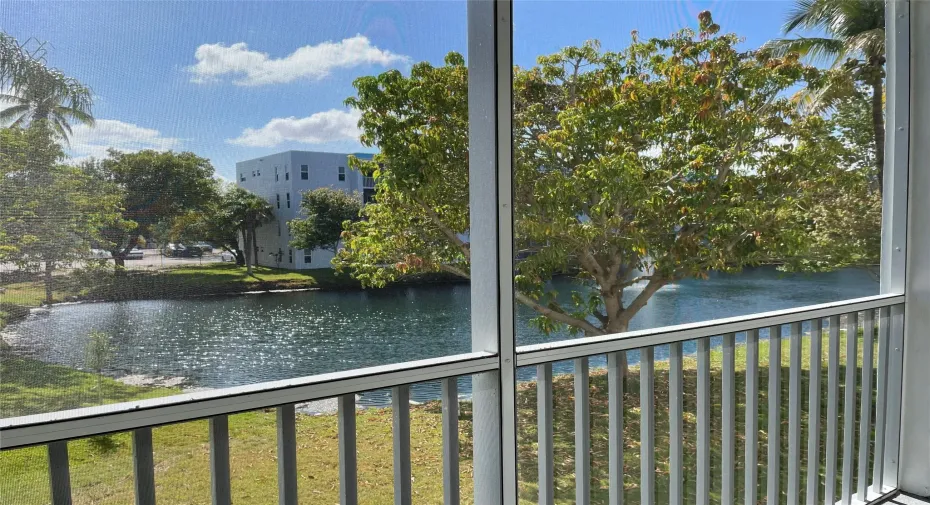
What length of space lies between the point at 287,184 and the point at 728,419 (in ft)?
6.37

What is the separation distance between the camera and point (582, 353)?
1.97m

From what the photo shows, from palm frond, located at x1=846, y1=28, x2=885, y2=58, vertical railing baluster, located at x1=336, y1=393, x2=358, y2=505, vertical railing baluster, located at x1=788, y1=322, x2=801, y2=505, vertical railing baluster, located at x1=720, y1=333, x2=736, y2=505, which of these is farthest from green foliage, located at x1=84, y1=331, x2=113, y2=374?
palm frond, located at x1=846, y1=28, x2=885, y2=58

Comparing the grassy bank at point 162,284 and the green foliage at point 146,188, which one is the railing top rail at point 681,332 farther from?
the green foliage at point 146,188

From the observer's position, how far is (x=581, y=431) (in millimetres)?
2029

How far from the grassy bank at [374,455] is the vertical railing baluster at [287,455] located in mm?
40

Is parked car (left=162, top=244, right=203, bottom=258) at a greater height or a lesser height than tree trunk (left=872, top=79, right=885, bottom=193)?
lesser

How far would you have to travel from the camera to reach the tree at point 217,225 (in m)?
1.38

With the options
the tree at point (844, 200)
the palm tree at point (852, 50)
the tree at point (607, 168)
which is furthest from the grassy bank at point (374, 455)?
the palm tree at point (852, 50)

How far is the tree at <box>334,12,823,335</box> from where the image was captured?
1899mm

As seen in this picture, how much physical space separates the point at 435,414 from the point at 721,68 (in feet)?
6.51

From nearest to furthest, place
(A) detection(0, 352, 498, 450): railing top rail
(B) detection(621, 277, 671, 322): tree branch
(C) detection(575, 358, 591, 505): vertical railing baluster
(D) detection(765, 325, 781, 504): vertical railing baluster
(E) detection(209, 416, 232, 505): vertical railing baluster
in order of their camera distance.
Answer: (A) detection(0, 352, 498, 450): railing top rail
(E) detection(209, 416, 232, 505): vertical railing baluster
(C) detection(575, 358, 591, 505): vertical railing baluster
(B) detection(621, 277, 671, 322): tree branch
(D) detection(765, 325, 781, 504): vertical railing baluster

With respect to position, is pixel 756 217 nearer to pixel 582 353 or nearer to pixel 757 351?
pixel 757 351

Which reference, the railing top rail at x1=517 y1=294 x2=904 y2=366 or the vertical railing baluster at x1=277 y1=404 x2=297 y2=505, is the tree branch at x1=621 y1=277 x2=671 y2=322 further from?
the vertical railing baluster at x1=277 y1=404 x2=297 y2=505

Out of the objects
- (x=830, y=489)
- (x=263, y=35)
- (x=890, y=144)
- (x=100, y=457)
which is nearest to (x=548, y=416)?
(x=100, y=457)
